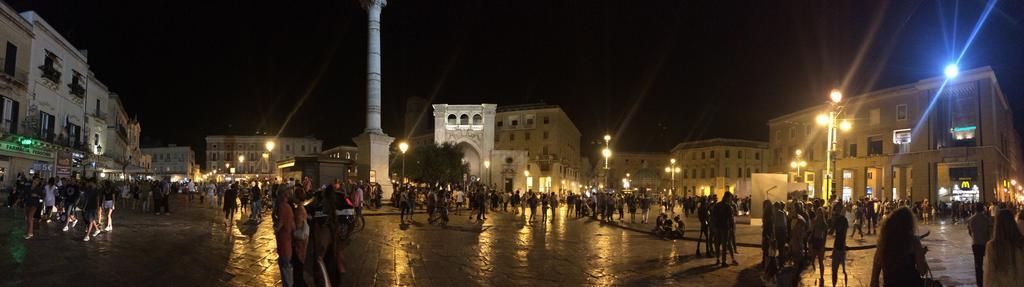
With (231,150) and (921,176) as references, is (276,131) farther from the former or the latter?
(921,176)

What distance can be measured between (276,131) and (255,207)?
9244 cm

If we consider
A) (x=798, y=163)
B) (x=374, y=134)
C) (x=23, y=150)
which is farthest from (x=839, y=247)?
(x=798, y=163)

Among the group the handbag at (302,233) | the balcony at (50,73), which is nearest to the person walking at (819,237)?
the handbag at (302,233)

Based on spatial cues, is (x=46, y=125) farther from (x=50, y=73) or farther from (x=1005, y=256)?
A: (x=1005, y=256)

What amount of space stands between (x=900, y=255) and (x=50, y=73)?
36.3 m

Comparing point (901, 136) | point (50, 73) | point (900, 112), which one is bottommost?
point (901, 136)

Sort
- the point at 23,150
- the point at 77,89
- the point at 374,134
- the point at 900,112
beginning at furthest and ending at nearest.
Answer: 1. the point at 900,112
2. the point at 77,89
3. the point at 374,134
4. the point at 23,150

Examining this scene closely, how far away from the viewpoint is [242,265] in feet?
33.4

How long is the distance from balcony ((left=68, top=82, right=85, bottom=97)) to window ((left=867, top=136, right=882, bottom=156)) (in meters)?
55.5

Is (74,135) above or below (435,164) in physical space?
above

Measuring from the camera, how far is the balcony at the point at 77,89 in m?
34.3

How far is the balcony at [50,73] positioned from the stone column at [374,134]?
15.1 m

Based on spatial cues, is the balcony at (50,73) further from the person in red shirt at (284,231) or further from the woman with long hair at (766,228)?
the woman with long hair at (766,228)

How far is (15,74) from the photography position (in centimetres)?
2703
